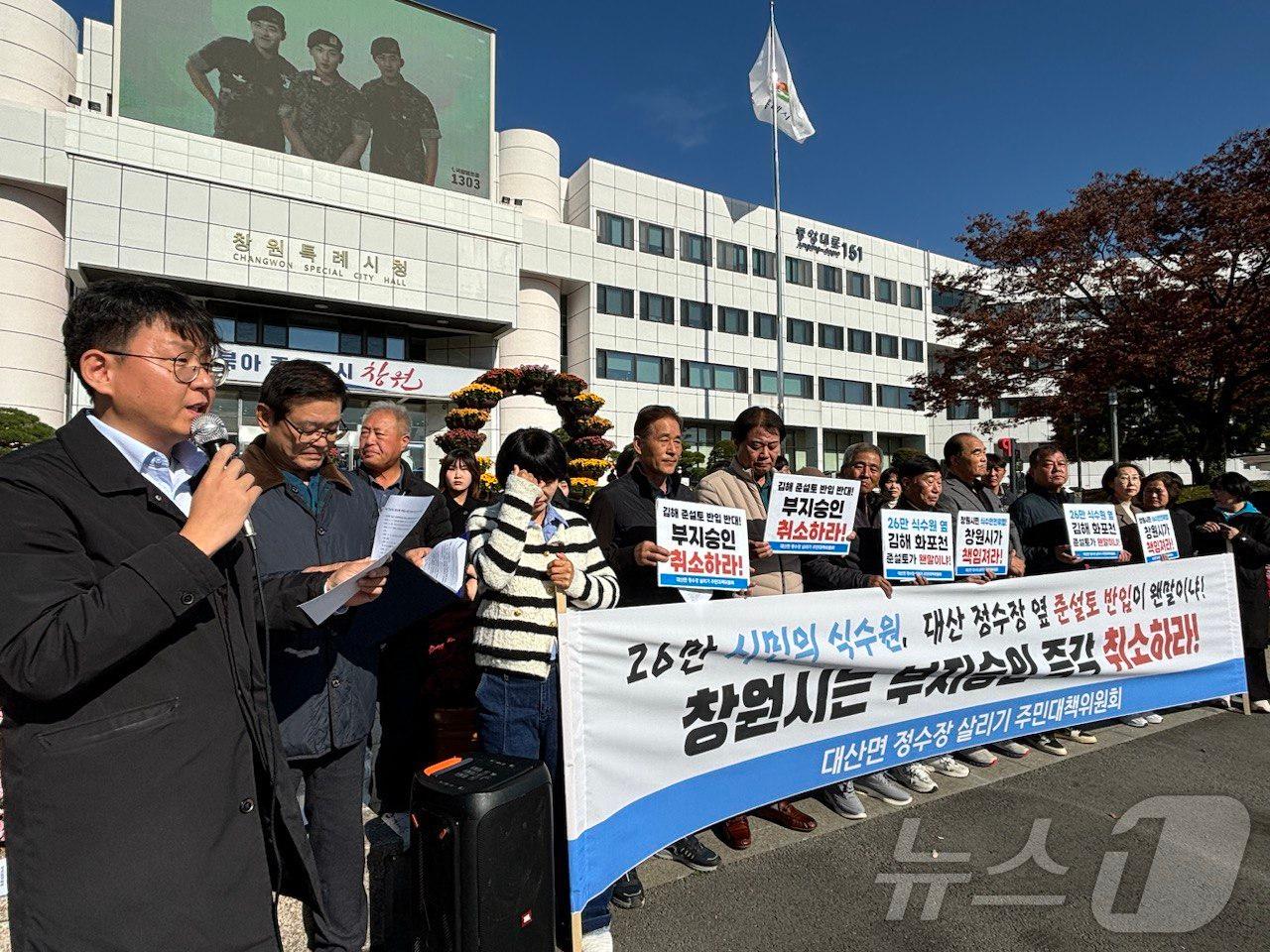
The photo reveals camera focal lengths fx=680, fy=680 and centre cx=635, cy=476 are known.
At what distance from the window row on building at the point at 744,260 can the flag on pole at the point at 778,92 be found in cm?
658

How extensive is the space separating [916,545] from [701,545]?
62.2 inches

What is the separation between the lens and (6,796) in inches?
46.4

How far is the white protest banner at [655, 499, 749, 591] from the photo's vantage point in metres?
3.21

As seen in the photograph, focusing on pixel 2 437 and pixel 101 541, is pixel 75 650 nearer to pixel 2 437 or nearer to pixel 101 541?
pixel 101 541

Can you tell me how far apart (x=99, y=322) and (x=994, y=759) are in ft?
16.2

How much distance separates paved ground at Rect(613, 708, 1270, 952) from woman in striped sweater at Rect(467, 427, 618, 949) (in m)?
0.58

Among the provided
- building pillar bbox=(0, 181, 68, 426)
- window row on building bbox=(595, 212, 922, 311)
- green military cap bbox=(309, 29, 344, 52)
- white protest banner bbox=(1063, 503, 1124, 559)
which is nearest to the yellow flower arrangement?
white protest banner bbox=(1063, 503, 1124, 559)

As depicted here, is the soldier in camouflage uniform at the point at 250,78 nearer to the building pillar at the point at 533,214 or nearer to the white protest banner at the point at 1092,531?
the building pillar at the point at 533,214

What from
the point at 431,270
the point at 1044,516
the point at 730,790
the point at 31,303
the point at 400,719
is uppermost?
the point at 431,270

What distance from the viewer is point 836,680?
11.5ft

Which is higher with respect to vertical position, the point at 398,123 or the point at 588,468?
the point at 398,123

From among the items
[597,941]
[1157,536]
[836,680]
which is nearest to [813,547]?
[836,680]

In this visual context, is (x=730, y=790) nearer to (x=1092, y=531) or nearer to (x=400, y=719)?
(x=400, y=719)

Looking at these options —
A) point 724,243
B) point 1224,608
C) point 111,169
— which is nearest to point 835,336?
point 724,243
